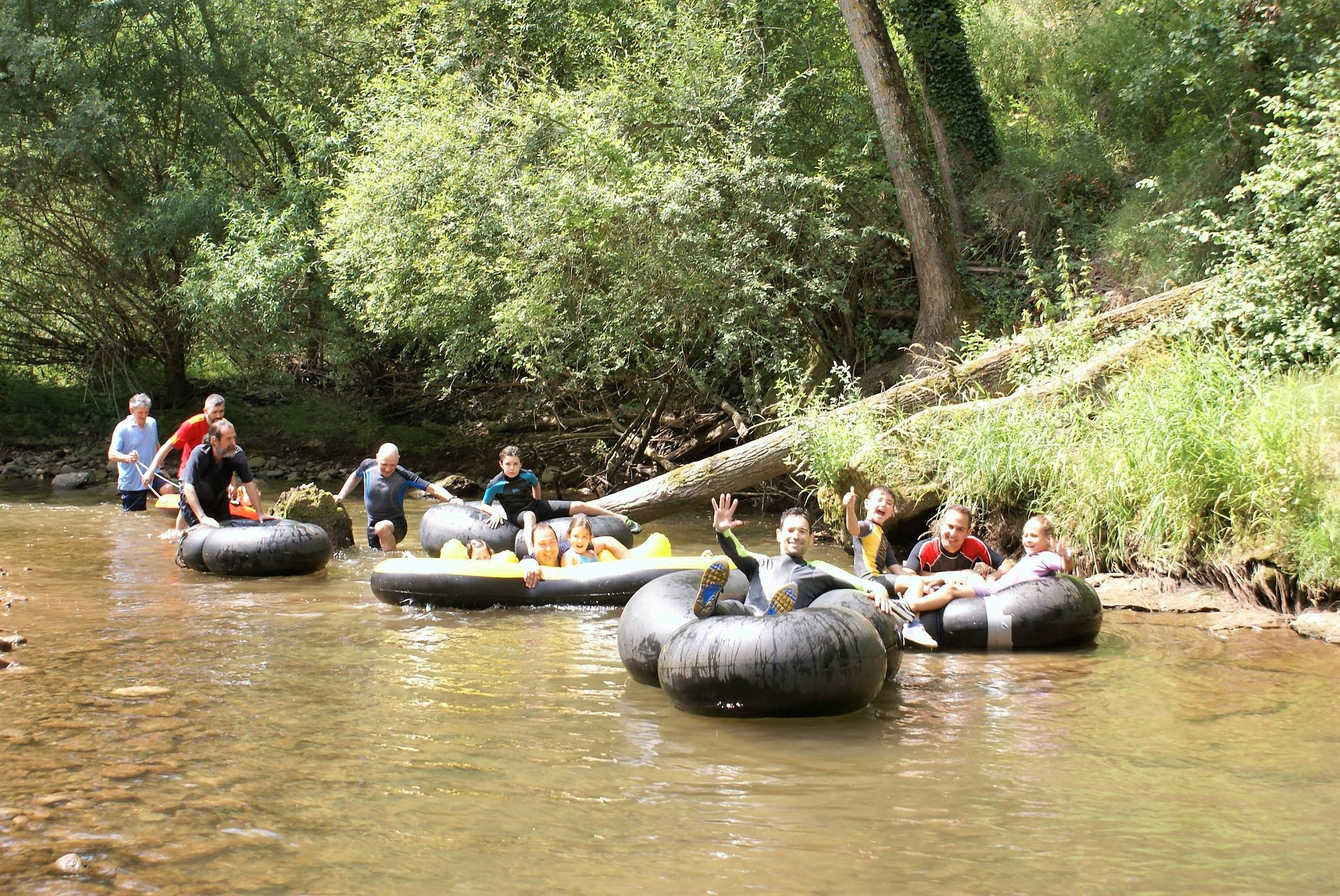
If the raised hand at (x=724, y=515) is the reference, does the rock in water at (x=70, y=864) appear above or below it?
below

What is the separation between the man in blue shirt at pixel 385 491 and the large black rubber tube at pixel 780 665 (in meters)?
5.74

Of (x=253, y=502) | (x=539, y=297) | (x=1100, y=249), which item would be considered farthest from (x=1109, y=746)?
(x=1100, y=249)

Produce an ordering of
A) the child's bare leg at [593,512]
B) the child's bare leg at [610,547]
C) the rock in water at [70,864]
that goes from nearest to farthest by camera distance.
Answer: the rock in water at [70,864], the child's bare leg at [610,547], the child's bare leg at [593,512]

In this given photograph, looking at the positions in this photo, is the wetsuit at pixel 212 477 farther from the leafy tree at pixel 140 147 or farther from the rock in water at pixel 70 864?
the leafy tree at pixel 140 147

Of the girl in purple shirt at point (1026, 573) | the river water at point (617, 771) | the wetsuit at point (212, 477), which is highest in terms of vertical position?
the wetsuit at point (212, 477)

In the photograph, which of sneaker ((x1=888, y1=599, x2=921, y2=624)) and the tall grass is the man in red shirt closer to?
the tall grass

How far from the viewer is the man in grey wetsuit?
6.21 metres

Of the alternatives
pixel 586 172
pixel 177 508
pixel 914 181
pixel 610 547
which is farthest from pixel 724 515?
pixel 914 181

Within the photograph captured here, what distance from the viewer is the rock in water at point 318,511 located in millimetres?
11547

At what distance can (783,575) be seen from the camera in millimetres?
6562

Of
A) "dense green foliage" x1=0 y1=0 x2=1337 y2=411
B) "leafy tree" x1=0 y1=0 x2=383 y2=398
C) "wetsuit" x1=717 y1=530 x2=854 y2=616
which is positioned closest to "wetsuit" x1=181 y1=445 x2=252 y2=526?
"dense green foliage" x1=0 y1=0 x2=1337 y2=411

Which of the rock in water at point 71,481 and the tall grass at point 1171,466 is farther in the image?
the rock in water at point 71,481

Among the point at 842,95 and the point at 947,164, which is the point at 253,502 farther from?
the point at 947,164

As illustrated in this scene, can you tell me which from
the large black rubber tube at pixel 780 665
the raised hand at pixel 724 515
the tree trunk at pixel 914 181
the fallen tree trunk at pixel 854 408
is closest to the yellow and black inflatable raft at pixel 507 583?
the raised hand at pixel 724 515
